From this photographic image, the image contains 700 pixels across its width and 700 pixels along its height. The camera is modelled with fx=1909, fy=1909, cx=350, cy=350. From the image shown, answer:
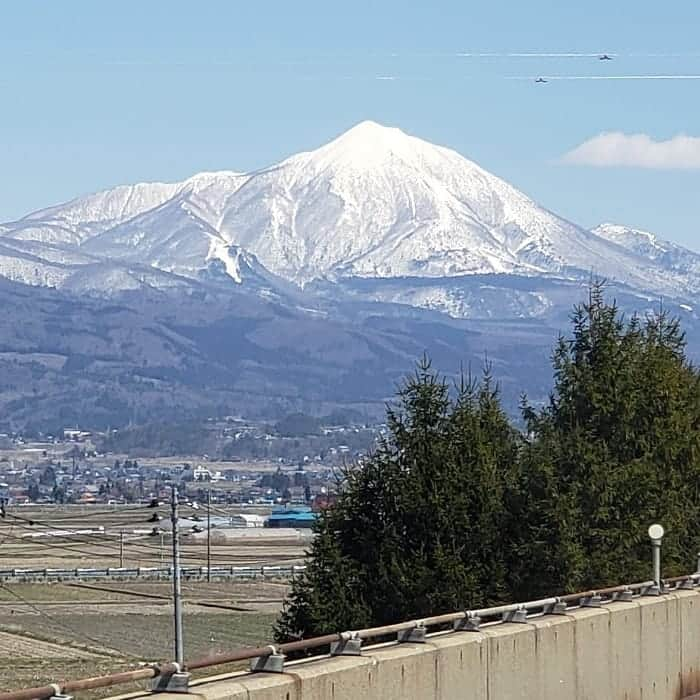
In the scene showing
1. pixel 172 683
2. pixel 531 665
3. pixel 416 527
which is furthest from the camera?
pixel 416 527

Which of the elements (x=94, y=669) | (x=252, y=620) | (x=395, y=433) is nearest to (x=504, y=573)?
(x=395, y=433)

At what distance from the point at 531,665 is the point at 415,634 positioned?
1.92 metres

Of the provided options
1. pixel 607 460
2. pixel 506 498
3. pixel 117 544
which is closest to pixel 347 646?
pixel 506 498

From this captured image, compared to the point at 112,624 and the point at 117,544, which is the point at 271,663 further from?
the point at 117,544

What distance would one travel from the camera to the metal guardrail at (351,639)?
31.5 feet

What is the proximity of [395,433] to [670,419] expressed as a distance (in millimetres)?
6023

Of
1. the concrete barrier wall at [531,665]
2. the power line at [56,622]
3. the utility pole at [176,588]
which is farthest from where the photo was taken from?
the power line at [56,622]

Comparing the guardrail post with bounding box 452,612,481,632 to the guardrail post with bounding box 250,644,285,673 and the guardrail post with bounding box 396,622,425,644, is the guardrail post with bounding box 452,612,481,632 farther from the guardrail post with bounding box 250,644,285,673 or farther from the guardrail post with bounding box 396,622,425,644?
the guardrail post with bounding box 250,644,285,673

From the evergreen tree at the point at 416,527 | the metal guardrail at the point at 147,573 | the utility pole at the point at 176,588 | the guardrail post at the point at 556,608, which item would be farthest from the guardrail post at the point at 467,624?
the metal guardrail at the point at 147,573

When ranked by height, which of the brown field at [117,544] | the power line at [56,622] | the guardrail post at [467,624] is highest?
the guardrail post at [467,624]

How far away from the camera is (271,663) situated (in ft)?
37.2

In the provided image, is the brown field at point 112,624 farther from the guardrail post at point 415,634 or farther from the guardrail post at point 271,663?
the guardrail post at point 271,663

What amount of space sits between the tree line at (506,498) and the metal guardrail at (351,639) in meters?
15.0

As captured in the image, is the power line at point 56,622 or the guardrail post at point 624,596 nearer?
the guardrail post at point 624,596
